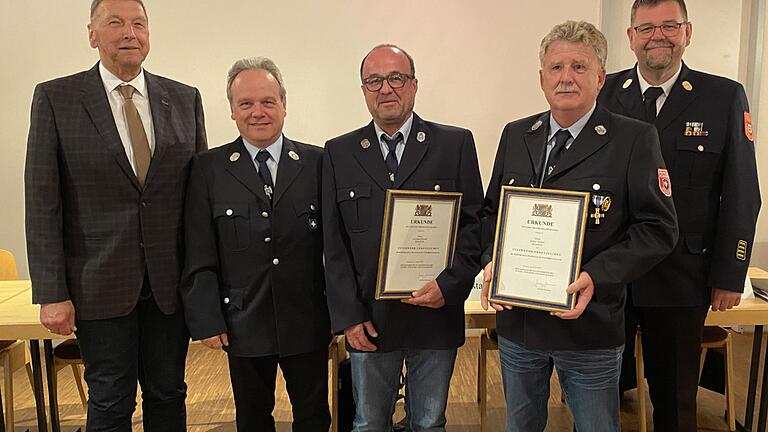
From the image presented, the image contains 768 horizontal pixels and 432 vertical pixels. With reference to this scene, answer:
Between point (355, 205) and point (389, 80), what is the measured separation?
41 cm

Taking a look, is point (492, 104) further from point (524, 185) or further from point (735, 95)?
point (524, 185)

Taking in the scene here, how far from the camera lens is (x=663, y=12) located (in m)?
2.26

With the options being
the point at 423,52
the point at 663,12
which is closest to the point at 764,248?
the point at 423,52

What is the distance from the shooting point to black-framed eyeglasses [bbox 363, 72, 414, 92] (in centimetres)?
211

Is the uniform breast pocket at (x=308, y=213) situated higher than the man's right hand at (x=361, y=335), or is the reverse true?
the uniform breast pocket at (x=308, y=213)

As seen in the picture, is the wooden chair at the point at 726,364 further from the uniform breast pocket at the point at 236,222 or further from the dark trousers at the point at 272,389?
the uniform breast pocket at the point at 236,222

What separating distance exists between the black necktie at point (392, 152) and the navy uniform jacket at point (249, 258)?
29 centimetres

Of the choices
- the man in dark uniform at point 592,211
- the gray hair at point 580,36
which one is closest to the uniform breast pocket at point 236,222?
the man in dark uniform at point 592,211

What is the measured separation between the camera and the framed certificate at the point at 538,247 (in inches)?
72.4

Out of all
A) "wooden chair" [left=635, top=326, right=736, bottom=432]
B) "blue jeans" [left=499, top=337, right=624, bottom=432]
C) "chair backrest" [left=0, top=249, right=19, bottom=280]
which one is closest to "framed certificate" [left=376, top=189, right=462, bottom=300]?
"blue jeans" [left=499, top=337, right=624, bottom=432]

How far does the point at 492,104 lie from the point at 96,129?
3053 mm

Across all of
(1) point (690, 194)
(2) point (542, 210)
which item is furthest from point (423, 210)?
(1) point (690, 194)

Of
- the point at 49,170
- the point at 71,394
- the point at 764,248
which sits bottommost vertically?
the point at 71,394

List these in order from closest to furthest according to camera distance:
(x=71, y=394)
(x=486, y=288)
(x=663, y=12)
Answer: (x=486, y=288)
(x=663, y=12)
(x=71, y=394)
